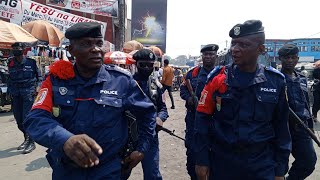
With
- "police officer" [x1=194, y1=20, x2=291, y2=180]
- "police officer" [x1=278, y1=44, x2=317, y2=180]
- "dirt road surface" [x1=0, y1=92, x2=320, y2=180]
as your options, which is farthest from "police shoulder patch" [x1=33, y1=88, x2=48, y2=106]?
"dirt road surface" [x1=0, y1=92, x2=320, y2=180]

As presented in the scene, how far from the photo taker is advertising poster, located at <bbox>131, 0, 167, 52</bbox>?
34281mm

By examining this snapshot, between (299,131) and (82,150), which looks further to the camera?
(299,131)

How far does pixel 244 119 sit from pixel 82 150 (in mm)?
1198

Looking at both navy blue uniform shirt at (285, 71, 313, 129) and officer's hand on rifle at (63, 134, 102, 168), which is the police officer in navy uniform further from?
officer's hand on rifle at (63, 134, 102, 168)

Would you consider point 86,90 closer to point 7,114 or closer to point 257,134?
point 257,134

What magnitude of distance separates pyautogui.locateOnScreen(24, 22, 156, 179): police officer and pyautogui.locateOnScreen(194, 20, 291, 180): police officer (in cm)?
65

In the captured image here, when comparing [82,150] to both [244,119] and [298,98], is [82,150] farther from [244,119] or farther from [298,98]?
[298,98]

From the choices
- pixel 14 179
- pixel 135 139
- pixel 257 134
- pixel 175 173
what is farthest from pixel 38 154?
pixel 257 134

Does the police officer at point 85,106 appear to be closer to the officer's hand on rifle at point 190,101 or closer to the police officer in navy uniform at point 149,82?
the police officer in navy uniform at point 149,82

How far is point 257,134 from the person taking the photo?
2.24m

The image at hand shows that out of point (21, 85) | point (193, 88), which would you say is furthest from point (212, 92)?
point (21, 85)

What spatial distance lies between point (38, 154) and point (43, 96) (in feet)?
13.7

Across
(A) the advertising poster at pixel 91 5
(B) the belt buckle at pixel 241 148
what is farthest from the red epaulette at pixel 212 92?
(A) the advertising poster at pixel 91 5

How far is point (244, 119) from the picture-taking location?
7.34ft
